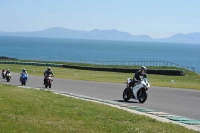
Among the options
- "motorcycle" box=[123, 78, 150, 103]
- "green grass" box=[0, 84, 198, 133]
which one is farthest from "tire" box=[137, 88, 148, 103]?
"green grass" box=[0, 84, 198, 133]

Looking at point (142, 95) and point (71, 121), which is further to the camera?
point (142, 95)

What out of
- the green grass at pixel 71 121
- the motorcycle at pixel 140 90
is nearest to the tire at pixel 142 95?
the motorcycle at pixel 140 90

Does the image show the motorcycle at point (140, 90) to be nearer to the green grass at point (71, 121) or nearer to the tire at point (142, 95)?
the tire at point (142, 95)

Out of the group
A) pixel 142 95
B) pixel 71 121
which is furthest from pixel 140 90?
pixel 71 121

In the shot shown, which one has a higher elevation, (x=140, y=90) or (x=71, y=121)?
(x=140, y=90)

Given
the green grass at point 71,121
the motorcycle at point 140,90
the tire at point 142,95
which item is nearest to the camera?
the green grass at point 71,121

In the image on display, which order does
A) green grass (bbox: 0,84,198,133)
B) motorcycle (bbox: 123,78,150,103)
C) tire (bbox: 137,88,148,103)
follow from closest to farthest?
green grass (bbox: 0,84,198,133), motorcycle (bbox: 123,78,150,103), tire (bbox: 137,88,148,103)

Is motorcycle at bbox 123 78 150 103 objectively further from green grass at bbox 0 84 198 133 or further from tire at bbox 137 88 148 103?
green grass at bbox 0 84 198 133

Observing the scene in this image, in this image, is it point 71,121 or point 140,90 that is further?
point 140,90

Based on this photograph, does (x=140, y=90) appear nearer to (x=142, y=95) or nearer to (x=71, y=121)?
(x=142, y=95)

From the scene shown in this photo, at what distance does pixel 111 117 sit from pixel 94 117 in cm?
50

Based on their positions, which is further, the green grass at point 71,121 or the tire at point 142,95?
the tire at point 142,95

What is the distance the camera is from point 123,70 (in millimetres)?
51469

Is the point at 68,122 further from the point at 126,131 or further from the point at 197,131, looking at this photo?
the point at 197,131
